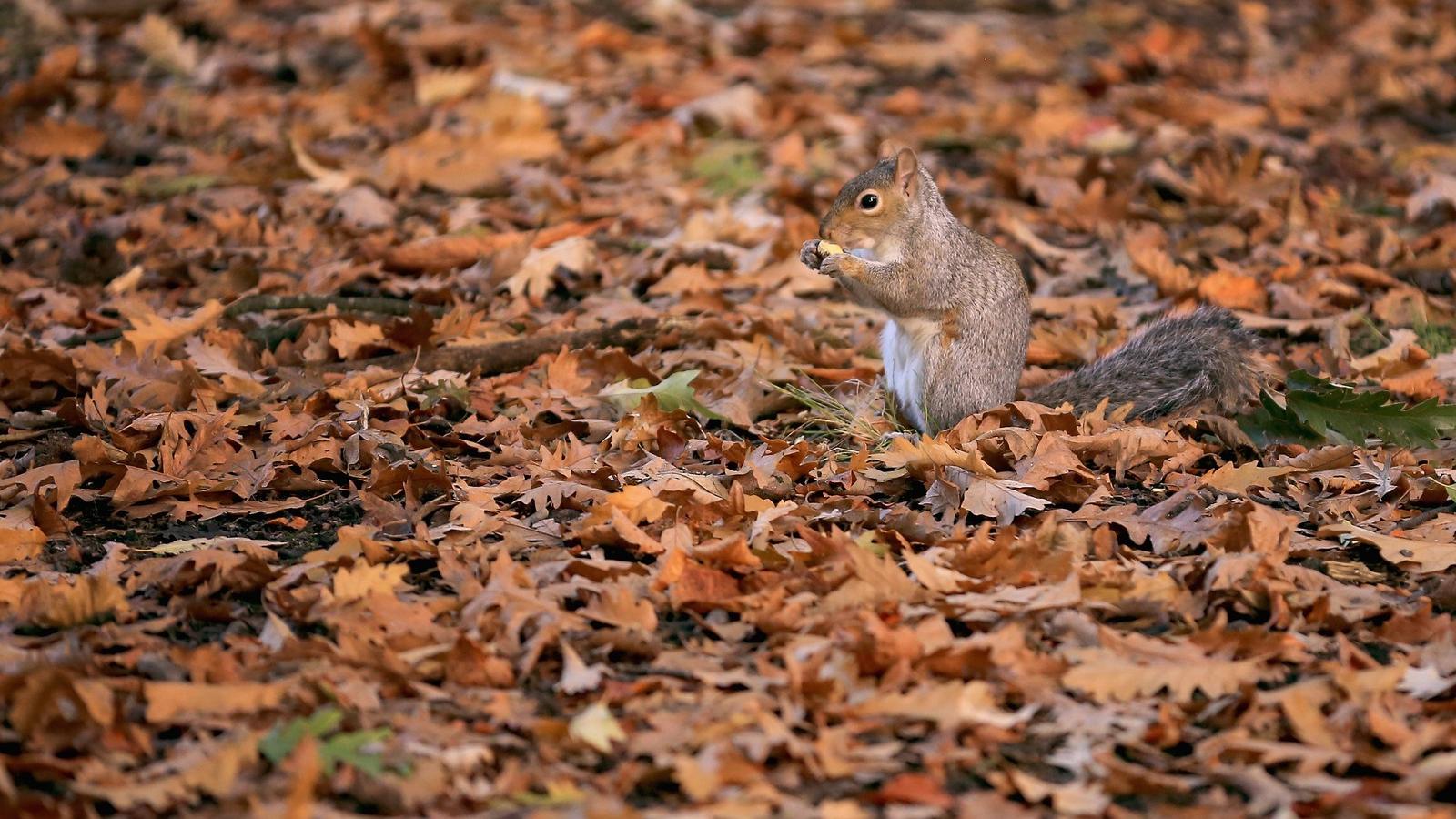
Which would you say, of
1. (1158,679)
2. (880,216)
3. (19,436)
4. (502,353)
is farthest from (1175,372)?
(19,436)

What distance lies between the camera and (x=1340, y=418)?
4.34m

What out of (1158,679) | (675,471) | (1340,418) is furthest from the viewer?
(1340,418)

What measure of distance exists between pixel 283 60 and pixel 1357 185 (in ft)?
18.2

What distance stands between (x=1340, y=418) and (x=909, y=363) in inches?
47.2

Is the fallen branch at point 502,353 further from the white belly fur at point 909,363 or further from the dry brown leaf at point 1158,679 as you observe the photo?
the dry brown leaf at point 1158,679

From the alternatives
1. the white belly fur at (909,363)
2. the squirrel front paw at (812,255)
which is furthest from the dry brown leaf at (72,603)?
the white belly fur at (909,363)

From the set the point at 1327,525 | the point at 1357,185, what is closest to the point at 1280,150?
the point at 1357,185

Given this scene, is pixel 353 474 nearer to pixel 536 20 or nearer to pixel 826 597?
pixel 826 597

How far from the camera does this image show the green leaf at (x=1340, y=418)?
4246 mm

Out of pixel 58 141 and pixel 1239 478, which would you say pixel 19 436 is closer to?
pixel 1239 478

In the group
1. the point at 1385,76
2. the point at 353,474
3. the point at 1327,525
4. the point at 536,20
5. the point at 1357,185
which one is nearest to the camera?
the point at 1327,525

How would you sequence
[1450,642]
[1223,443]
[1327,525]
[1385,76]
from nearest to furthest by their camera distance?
[1450,642], [1327,525], [1223,443], [1385,76]

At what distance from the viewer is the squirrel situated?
4535 mm

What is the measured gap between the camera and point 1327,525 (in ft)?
12.4
